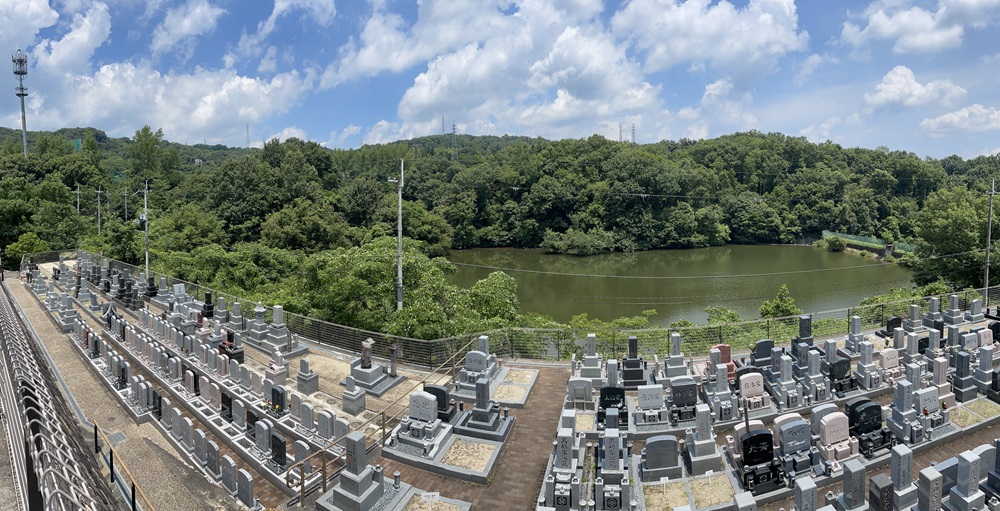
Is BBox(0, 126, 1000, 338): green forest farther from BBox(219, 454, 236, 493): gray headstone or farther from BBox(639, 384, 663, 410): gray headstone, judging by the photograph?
BBox(219, 454, 236, 493): gray headstone

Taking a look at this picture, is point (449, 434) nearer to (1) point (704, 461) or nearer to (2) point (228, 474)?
(2) point (228, 474)

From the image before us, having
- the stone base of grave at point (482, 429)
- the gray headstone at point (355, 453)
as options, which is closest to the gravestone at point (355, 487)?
the gray headstone at point (355, 453)

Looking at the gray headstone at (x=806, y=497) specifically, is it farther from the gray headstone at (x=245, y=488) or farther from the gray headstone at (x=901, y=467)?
the gray headstone at (x=245, y=488)

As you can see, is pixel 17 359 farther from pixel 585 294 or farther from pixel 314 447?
pixel 585 294

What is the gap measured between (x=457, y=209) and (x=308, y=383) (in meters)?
48.7

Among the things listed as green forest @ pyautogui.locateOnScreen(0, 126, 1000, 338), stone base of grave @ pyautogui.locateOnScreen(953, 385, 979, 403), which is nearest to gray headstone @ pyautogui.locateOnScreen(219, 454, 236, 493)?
green forest @ pyautogui.locateOnScreen(0, 126, 1000, 338)

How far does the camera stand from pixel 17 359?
27.6 feet

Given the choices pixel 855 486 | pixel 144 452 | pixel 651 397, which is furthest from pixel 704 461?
pixel 144 452

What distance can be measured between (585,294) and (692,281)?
8.88m

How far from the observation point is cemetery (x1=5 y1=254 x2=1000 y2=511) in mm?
9281

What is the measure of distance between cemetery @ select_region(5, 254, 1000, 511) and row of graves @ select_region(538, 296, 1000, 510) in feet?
0.12

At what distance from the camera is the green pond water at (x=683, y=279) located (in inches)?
1369

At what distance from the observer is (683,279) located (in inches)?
1690

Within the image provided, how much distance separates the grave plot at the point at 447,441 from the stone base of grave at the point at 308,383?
11.7 feet
